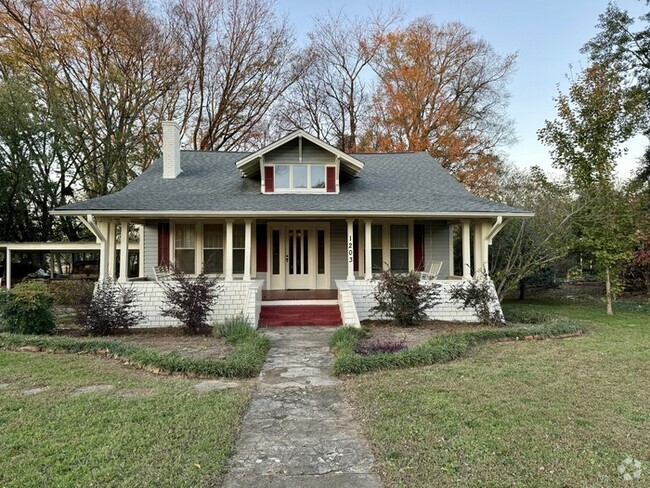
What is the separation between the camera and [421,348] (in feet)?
22.1

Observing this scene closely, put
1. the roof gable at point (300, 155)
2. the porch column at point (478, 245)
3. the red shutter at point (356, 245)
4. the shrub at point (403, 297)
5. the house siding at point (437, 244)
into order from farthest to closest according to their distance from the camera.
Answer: the house siding at point (437, 244), the red shutter at point (356, 245), the roof gable at point (300, 155), the porch column at point (478, 245), the shrub at point (403, 297)

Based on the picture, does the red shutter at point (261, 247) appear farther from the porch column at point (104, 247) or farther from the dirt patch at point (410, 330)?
the porch column at point (104, 247)

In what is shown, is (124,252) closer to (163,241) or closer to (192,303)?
(163,241)

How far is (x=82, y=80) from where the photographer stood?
2153 centimetres

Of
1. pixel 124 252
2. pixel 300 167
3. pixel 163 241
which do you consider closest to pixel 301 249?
pixel 300 167

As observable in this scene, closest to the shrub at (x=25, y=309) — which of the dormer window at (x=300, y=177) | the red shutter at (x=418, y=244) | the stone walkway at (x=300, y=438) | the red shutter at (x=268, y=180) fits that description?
the stone walkway at (x=300, y=438)

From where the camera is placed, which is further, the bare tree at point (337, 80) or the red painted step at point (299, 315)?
the bare tree at point (337, 80)

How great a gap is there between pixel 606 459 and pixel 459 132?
22.9 m

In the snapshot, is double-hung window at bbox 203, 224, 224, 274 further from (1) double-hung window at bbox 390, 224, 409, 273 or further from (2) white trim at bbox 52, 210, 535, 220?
(1) double-hung window at bbox 390, 224, 409, 273

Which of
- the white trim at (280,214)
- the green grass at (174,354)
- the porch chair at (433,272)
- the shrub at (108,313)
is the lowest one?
the green grass at (174,354)

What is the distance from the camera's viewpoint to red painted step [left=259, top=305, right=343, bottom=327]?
10.0 metres

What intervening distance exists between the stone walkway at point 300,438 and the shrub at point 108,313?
4.58m

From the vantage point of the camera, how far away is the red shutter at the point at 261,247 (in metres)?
12.5
